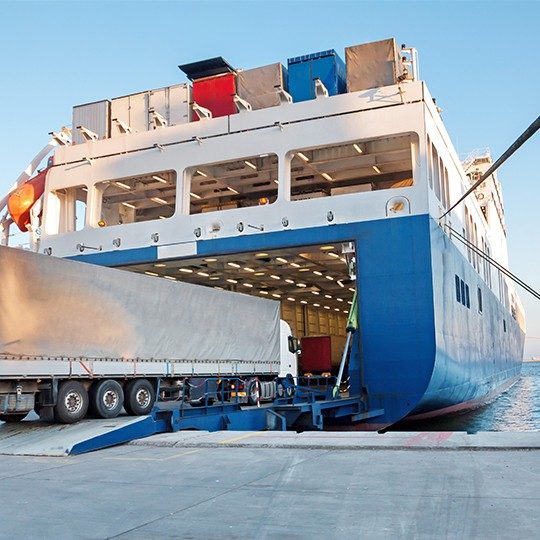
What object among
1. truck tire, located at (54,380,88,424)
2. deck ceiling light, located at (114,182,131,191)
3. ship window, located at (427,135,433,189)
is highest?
deck ceiling light, located at (114,182,131,191)

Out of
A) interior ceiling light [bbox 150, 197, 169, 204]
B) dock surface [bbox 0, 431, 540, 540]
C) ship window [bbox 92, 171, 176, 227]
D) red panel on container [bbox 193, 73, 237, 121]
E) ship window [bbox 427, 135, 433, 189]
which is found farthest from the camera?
interior ceiling light [bbox 150, 197, 169, 204]

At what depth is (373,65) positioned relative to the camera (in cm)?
2041

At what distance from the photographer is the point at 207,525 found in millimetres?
5688

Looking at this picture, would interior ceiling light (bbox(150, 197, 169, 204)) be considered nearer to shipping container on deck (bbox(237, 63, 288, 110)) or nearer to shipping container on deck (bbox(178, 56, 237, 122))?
shipping container on deck (bbox(178, 56, 237, 122))

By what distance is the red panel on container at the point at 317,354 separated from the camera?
31.5 m

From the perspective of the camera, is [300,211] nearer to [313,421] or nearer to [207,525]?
[313,421]

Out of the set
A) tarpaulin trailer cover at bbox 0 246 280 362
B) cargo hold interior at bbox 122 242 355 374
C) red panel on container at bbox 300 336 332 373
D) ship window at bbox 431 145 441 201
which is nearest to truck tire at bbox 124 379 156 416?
tarpaulin trailer cover at bbox 0 246 280 362

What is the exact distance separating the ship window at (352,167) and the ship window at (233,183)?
989 millimetres

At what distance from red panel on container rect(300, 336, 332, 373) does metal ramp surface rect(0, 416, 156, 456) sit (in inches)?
780

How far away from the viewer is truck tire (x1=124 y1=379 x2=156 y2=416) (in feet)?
46.8

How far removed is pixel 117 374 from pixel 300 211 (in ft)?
27.2

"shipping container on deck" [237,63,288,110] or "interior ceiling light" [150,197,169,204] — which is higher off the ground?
"shipping container on deck" [237,63,288,110]

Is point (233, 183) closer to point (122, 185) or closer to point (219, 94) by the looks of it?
point (219, 94)

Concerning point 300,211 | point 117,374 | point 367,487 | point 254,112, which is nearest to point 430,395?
point 300,211
